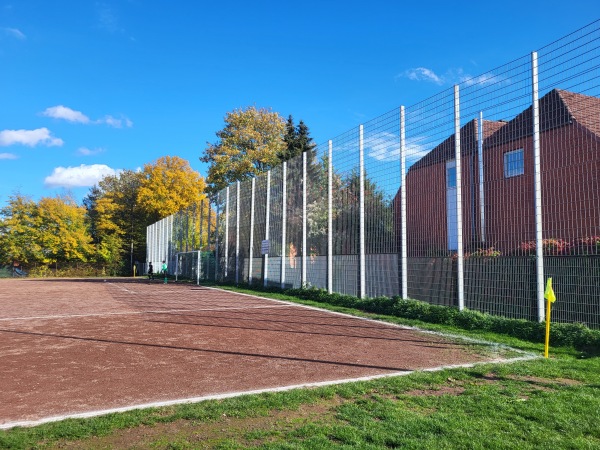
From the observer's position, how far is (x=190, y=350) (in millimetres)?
7809

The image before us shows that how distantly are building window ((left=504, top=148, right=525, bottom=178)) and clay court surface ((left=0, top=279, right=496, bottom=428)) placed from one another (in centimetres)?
367

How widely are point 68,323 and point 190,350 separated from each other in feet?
17.0

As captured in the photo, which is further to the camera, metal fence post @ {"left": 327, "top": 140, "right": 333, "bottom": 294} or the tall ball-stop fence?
metal fence post @ {"left": 327, "top": 140, "right": 333, "bottom": 294}

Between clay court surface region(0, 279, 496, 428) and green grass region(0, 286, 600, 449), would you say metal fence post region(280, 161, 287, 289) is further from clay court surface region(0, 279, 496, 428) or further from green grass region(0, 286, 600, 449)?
green grass region(0, 286, 600, 449)

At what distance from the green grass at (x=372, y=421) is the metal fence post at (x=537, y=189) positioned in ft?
10.5

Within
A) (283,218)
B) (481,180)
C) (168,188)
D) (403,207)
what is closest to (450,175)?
(481,180)

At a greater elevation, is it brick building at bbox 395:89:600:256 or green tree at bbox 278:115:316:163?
green tree at bbox 278:115:316:163

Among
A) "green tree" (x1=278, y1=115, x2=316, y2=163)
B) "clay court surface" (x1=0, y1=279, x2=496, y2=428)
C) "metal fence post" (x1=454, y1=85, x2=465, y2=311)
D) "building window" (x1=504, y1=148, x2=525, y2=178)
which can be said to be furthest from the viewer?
"green tree" (x1=278, y1=115, x2=316, y2=163)

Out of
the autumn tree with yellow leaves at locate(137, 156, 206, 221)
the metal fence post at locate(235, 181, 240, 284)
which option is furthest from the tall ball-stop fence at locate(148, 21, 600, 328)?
the autumn tree with yellow leaves at locate(137, 156, 206, 221)

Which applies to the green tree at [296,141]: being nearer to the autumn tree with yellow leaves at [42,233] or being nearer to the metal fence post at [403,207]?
the metal fence post at [403,207]

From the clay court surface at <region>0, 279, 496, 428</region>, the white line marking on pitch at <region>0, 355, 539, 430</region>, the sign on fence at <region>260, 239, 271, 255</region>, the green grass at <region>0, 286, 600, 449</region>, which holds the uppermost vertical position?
the sign on fence at <region>260, 239, 271, 255</region>

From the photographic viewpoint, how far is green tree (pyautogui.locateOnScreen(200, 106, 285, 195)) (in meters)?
37.1

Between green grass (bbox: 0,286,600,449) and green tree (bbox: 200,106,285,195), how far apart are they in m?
32.2

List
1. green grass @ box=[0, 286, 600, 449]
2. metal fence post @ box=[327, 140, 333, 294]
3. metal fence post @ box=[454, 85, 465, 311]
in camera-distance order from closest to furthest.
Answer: green grass @ box=[0, 286, 600, 449] < metal fence post @ box=[454, 85, 465, 311] < metal fence post @ box=[327, 140, 333, 294]
